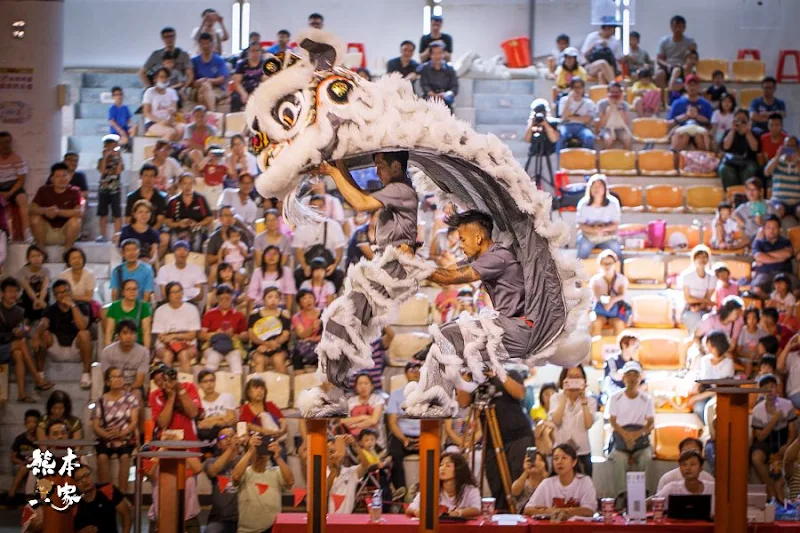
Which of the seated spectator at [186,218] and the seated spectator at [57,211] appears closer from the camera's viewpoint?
the seated spectator at [186,218]

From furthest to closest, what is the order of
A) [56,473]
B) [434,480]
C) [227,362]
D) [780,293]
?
[780,293]
[227,362]
[56,473]
[434,480]

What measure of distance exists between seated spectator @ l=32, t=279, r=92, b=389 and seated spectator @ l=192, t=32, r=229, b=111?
3.20 metres

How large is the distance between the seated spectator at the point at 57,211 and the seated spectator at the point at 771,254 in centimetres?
493

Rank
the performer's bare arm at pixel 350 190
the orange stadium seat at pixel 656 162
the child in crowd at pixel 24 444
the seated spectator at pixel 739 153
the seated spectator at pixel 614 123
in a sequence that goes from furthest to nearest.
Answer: the seated spectator at pixel 614 123
the orange stadium seat at pixel 656 162
the seated spectator at pixel 739 153
the child in crowd at pixel 24 444
the performer's bare arm at pixel 350 190

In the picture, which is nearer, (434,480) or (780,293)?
(434,480)

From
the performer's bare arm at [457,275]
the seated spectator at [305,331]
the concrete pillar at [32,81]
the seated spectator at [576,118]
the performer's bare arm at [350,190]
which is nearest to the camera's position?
the performer's bare arm at [350,190]

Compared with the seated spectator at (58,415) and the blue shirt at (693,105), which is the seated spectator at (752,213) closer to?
the blue shirt at (693,105)

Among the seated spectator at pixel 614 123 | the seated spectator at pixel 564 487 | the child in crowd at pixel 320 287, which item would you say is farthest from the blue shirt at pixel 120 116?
the seated spectator at pixel 564 487

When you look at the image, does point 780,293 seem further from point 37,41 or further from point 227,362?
point 37,41

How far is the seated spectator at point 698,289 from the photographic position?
9.66 meters

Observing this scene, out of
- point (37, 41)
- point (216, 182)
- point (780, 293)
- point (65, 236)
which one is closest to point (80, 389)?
point (65, 236)

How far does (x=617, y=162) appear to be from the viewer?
11477 mm

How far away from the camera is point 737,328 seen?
9.12 m

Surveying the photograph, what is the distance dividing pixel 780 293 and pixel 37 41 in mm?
5868
